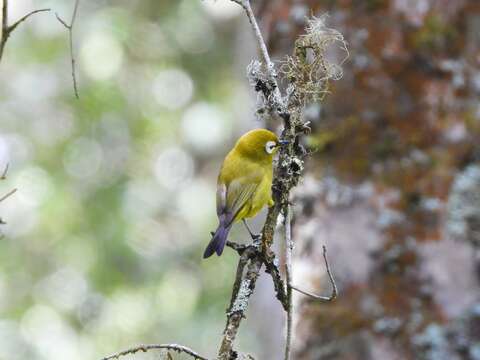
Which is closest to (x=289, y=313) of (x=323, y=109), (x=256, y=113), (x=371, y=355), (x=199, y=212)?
(x=256, y=113)

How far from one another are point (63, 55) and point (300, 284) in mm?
4413

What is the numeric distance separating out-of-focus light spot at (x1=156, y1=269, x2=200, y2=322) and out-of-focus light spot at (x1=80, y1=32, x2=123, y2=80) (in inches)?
76.5

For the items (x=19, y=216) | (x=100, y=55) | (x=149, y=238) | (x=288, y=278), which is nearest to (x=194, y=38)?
(x=100, y=55)

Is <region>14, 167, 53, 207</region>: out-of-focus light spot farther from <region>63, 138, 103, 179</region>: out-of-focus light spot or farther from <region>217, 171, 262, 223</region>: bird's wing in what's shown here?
<region>217, 171, 262, 223</region>: bird's wing

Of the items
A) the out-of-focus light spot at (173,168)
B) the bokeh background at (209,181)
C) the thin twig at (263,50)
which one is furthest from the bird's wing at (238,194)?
the out-of-focus light spot at (173,168)

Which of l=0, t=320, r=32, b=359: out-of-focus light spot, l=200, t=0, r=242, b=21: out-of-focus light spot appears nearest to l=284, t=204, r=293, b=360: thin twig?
l=0, t=320, r=32, b=359: out-of-focus light spot

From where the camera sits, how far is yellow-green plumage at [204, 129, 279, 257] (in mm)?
2721

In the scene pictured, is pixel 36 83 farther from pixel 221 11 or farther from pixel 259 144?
pixel 259 144

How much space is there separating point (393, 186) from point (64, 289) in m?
4.21

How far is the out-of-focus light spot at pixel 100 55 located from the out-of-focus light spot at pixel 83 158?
0.60 m

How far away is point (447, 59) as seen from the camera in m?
3.65

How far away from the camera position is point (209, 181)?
7.96 metres

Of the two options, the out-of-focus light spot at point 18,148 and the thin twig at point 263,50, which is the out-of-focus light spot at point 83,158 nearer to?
the out-of-focus light spot at point 18,148

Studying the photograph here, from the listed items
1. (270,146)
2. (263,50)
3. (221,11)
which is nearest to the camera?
(263,50)
